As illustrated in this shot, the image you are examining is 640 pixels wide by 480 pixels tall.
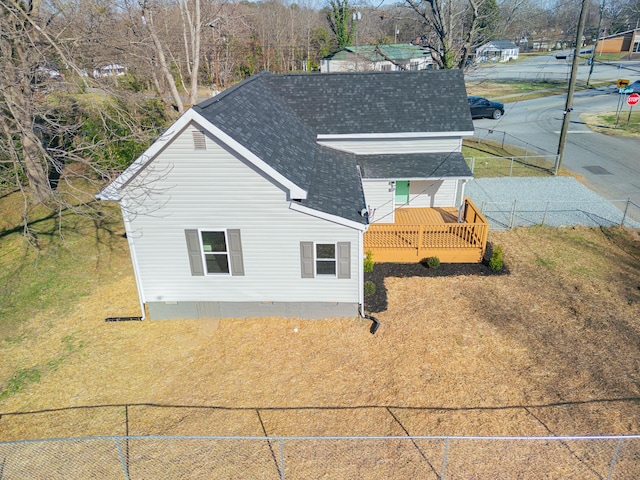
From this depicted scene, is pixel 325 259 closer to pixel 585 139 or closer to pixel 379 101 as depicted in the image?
pixel 379 101

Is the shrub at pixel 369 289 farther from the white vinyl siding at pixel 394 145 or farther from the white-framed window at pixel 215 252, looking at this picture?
the white vinyl siding at pixel 394 145

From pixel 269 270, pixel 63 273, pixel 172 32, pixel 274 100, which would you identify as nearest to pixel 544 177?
pixel 274 100

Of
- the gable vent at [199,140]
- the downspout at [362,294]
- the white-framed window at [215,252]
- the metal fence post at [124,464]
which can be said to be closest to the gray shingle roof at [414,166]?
the downspout at [362,294]

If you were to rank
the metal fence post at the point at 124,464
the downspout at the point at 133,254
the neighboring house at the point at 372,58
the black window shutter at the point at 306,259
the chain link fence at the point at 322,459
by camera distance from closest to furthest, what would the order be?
the metal fence post at the point at 124,464 → the chain link fence at the point at 322,459 → the downspout at the point at 133,254 → the black window shutter at the point at 306,259 → the neighboring house at the point at 372,58

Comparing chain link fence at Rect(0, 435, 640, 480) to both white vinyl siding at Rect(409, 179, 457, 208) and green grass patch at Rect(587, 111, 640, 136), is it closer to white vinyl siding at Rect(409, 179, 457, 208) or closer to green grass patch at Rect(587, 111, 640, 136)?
white vinyl siding at Rect(409, 179, 457, 208)

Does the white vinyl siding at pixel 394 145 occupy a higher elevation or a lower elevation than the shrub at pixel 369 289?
higher

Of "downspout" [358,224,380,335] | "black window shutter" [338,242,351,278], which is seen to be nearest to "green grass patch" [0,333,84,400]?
"black window shutter" [338,242,351,278]
